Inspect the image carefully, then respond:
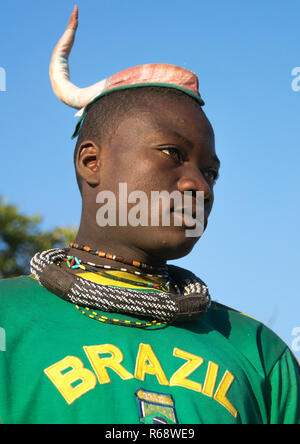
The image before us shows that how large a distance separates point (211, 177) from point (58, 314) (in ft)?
3.80

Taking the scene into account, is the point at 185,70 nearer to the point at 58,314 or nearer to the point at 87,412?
the point at 58,314

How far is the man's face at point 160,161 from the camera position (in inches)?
128

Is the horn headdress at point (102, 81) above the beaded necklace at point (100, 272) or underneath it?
above

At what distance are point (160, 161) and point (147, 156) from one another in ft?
0.24

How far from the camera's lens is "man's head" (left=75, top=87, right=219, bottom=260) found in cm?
327

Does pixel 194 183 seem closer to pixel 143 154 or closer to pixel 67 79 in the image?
pixel 143 154

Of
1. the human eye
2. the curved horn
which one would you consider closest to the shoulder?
the human eye

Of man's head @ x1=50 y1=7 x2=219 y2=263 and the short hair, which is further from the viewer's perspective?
the short hair

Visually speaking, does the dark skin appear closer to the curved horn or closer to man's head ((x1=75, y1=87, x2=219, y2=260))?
man's head ((x1=75, y1=87, x2=219, y2=260))

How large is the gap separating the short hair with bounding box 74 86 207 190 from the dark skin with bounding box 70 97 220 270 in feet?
0.13

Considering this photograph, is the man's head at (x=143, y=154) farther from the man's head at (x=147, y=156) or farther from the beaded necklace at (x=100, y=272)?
the beaded necklace at (x=100, y=272)

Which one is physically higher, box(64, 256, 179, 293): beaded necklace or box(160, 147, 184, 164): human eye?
box(160, 147, 184, 164): human eye

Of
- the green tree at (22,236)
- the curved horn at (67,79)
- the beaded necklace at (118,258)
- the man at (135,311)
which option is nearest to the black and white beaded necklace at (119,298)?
the man at (135,311)
